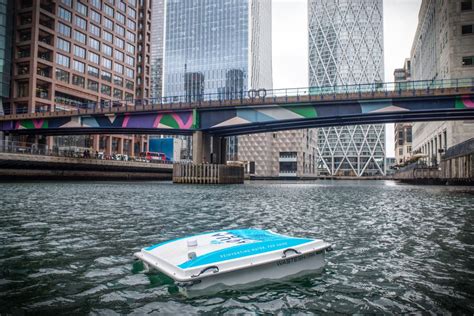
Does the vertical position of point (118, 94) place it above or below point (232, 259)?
above

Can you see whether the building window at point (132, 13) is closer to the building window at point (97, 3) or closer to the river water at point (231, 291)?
the building window at point (97, 3)

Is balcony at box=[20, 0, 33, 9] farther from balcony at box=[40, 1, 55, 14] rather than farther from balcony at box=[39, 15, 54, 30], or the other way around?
balcony at box=[39, 15, 54, 30]

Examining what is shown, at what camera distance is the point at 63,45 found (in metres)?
96.8

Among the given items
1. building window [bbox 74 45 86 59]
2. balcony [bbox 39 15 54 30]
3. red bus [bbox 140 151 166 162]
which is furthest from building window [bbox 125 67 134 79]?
balcony [bbox 39 15 54 30]

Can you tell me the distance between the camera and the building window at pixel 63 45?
9544cm

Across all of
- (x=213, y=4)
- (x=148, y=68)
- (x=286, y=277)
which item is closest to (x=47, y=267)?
(x=286, y=277)

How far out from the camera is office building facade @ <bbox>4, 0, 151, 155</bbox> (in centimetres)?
8931

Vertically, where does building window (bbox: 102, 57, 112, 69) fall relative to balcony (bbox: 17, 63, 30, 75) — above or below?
above

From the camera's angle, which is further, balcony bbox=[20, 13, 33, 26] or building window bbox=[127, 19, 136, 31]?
building window bbox=[127, 19, 136, 31]

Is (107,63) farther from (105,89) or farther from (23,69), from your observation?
(23,69)

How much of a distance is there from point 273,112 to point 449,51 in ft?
132

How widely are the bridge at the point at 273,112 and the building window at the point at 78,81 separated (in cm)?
3016

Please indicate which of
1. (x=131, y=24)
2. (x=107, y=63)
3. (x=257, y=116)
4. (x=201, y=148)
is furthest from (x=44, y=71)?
(x=257, y=116)

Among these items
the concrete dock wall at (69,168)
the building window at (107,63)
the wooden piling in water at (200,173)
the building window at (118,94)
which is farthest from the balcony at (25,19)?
the wooden piling in water at (200,173)
